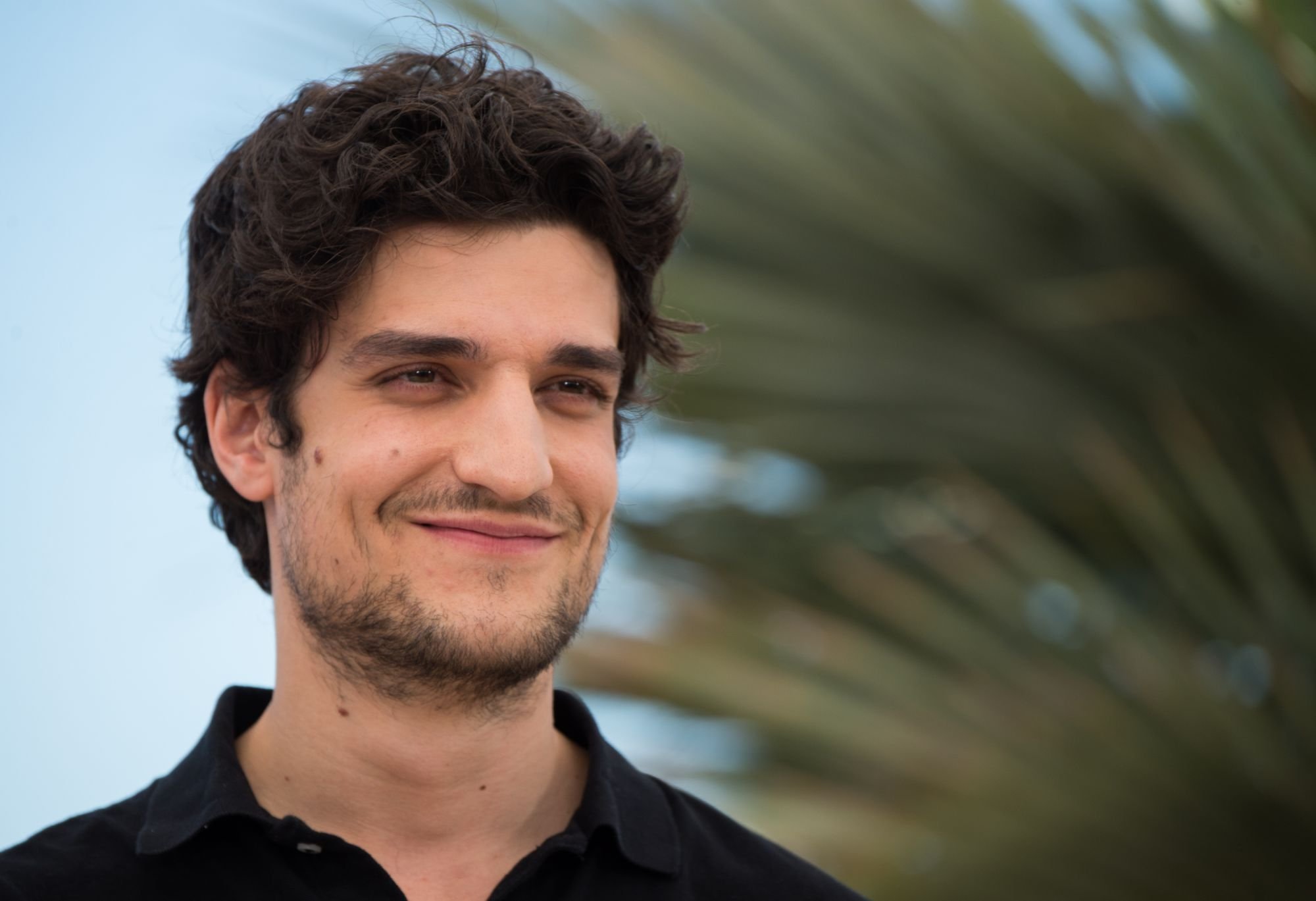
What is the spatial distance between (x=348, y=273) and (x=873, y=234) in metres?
1.42

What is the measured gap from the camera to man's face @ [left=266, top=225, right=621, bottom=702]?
1862 mm

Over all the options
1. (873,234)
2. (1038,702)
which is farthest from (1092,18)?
(1038,702)

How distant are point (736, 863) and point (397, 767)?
0.48m

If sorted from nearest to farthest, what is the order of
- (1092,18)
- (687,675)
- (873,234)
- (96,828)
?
1. (96,828)
2. (1092,18)
3. (687,675)
4. (873,234)

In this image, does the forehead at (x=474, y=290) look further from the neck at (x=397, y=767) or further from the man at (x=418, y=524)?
the neck at (x=397, y=767)

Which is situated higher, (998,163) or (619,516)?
(998,163)

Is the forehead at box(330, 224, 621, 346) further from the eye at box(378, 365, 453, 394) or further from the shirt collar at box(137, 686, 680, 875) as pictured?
the shirt collar at box(137, 686, 680, 875)

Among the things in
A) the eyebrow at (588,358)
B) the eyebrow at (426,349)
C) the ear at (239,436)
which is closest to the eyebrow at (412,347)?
the eyebrow at (426,349)

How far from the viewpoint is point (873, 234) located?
3068 millimetres

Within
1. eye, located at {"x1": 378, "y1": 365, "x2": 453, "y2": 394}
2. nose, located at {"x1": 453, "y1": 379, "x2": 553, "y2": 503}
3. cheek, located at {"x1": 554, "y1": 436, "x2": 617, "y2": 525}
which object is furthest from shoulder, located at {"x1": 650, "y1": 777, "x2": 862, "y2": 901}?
eye, located at {"x1": 378, "y1": 365, "x2": 453, "y2": 394}

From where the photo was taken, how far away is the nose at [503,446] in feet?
6.04

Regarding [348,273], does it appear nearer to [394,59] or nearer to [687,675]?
[394,59]

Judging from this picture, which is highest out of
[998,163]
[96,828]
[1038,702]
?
[998,163]

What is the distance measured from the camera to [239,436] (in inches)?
83.4
